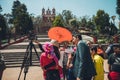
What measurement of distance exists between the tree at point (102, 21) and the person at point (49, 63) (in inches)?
2023

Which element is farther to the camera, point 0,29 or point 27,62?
point 0,29

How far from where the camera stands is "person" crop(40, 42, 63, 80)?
657 centimetres

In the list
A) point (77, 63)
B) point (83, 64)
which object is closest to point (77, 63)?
point (77, 63)

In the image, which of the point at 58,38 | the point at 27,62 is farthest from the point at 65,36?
the point at 27,62

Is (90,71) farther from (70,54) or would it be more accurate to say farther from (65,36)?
(70,54)

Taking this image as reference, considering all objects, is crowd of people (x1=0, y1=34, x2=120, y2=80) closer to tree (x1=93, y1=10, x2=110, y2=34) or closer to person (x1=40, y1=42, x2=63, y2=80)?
person (x1=40, y1=42, x2=63, y2=80)

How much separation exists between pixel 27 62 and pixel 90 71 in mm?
2221

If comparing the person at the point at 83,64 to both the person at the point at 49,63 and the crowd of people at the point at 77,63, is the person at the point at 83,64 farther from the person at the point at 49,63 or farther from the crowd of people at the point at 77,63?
the person at the point at 49,63

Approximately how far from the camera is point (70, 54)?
8211 mm

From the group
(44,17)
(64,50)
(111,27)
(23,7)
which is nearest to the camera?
(64,50)

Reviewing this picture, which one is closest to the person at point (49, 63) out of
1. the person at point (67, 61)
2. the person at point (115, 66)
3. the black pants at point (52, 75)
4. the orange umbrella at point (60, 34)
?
the black pants at point (52, 75)

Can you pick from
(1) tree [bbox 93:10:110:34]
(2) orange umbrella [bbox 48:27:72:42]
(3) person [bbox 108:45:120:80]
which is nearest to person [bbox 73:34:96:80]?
(2) orange umbrella [bbox 48:27:72:42]

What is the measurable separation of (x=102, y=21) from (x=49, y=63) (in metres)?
53.9

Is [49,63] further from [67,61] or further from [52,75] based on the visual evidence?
[67,61]
